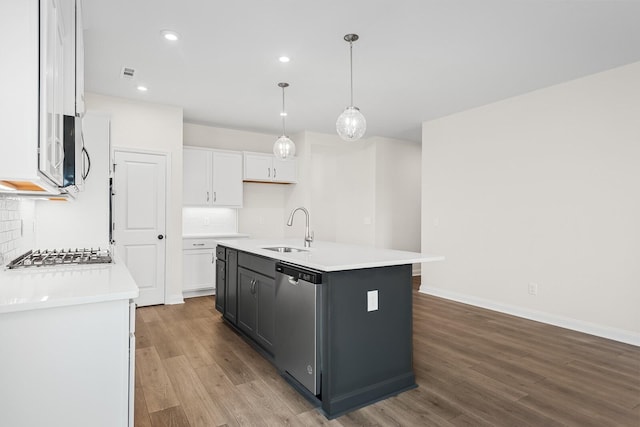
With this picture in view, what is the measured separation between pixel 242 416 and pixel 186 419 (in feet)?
1.05

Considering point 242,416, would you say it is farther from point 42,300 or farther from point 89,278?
point 42,300

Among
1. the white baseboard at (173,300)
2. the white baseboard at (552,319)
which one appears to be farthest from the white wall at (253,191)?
the white baseboard at (552,319)

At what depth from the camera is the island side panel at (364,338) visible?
2186 millimetres

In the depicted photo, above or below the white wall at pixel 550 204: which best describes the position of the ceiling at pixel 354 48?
above

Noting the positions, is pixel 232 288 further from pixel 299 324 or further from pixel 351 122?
pixel 351 122

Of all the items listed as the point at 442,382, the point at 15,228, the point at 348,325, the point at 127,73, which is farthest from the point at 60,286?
the point at 127,73

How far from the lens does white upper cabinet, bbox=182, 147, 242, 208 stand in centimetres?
522

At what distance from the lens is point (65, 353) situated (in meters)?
1.36

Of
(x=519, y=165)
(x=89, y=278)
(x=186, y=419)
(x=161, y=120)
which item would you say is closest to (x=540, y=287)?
(x=519, y=165)

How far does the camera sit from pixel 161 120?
471 cm

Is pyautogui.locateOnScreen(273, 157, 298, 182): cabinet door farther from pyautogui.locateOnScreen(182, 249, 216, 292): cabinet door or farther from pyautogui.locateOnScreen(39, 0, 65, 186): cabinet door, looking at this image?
pyautogui.locateOnScreen(39, 0, 65, 186): cabinet door

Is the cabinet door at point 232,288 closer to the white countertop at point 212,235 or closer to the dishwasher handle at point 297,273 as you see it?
the dishwasher handle at point 297,273

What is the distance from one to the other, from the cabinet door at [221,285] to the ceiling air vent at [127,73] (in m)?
2.14

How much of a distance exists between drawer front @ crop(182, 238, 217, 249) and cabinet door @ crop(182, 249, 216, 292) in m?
0.06
